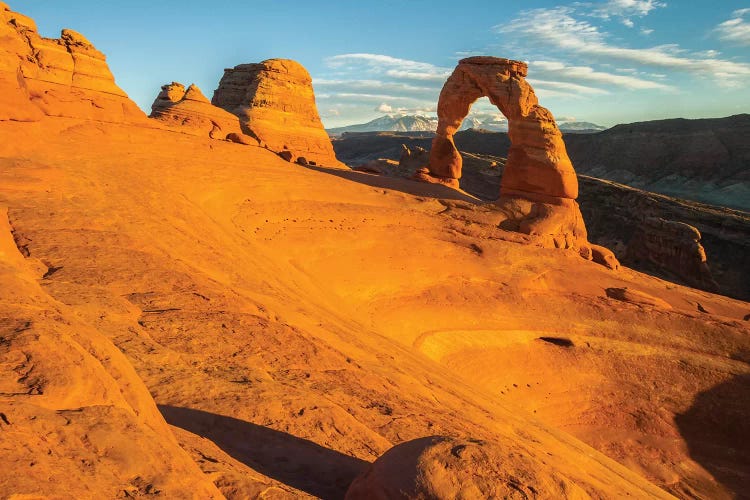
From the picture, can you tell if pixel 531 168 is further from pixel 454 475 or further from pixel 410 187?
pixel 454 475

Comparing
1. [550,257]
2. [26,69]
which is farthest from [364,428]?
[26,69]

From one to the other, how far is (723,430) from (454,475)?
12.8 meters

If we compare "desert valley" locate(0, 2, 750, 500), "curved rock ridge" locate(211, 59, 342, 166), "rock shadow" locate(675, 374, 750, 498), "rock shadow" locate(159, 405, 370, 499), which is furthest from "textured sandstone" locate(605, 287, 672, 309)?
"curved rock ridge" locate(211, 59, 342, 166)

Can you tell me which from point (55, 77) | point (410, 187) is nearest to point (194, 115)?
point (55, 77)

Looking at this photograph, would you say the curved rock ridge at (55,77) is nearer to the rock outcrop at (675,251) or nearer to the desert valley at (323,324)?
the desert valley at (323,324)

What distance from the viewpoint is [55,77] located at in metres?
15.1

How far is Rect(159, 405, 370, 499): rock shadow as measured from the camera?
3725mm

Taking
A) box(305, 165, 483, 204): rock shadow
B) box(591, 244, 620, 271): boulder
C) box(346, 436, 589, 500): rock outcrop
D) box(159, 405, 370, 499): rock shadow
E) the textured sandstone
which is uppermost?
box(305, 165, 483, 204): rock shadow

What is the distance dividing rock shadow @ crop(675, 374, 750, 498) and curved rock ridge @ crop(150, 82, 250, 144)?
20235 mm

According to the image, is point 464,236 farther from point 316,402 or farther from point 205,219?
point 316,402

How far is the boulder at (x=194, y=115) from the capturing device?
2325cm

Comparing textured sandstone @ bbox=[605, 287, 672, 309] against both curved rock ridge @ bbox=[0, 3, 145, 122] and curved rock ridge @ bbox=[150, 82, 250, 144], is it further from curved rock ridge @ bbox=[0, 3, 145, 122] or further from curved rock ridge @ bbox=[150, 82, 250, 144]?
curved rock ridge @ bbox=[150, 82, 250, 144]

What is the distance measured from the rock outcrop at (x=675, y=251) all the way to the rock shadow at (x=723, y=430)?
14.2 metres

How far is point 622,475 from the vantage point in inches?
283
